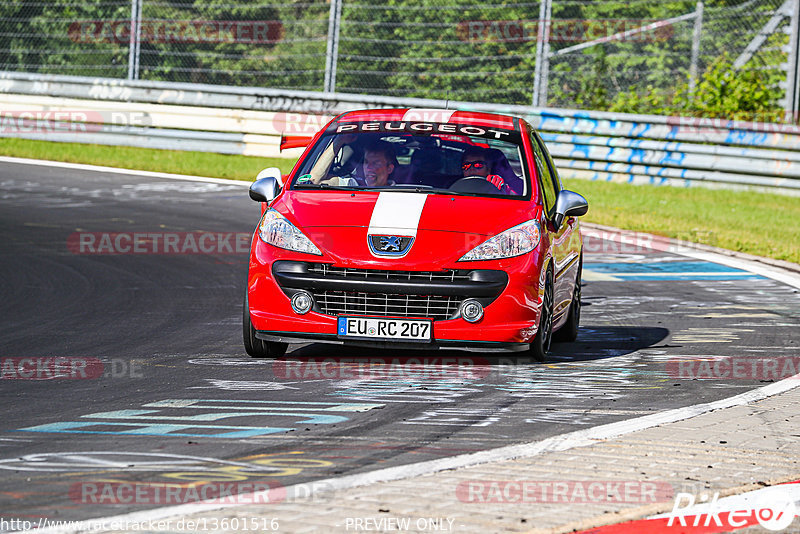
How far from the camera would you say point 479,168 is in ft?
28.1

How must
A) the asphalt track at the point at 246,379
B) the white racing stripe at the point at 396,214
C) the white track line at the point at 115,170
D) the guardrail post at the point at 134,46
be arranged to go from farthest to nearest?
the guardrail post at the point at 134,46
the white track line at the point at 115,170
the white racing stripe at the point at 396,214
the asphalt track at the point at 246,379

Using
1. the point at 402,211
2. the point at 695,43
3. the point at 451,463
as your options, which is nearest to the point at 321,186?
the point at 402,211

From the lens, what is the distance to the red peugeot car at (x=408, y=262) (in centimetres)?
748

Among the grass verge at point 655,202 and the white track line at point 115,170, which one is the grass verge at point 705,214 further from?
the white track line at point 115,170

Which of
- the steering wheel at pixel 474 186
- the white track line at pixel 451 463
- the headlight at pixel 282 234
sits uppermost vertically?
the steering wheel at pixel 474 186

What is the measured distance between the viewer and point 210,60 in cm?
2600

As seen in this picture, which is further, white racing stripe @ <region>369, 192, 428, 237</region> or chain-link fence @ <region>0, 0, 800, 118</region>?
chain-link fence @ <region>0, 0, 800, 118</region>

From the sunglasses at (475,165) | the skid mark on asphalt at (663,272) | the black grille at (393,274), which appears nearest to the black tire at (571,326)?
the sunglasses at (475,165)

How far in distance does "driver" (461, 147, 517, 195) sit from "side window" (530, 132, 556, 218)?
0.90ft

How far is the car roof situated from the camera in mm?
9047

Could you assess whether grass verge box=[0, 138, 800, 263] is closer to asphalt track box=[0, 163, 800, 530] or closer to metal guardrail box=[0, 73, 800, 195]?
metal guardrail box=[0, 73, 800, 195]

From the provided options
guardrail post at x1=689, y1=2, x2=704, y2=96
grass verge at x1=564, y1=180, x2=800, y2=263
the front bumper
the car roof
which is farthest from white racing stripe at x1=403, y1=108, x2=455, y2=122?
guardrail post at x1=689, y1=2, x2=704, y2=96

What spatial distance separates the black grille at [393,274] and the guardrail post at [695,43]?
1551 centimetres

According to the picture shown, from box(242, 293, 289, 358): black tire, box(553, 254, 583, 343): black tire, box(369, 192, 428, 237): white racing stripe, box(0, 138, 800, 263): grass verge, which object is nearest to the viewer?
box(369, 192, 428, 237): white racing stripe
